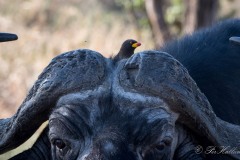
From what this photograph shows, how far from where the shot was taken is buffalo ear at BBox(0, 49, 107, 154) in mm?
4387

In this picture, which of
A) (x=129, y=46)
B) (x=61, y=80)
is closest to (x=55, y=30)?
(x=129, y=46)

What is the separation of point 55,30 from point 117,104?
12.1 meters

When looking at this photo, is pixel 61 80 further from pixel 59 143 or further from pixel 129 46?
pixel 129 46

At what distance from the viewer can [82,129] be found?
14.1 ft

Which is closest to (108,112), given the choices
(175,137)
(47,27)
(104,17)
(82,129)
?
(82,129)

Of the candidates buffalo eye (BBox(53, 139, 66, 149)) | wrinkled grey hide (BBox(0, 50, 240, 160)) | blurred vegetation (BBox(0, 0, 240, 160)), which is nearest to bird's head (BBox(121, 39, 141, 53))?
wrinkled grey hide (BBox(0, 50, 240, 160))

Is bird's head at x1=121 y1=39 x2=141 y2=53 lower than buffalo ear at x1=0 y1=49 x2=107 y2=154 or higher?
lower

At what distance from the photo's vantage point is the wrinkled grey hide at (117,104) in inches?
169

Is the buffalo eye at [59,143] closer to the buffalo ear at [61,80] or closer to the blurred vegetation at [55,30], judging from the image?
the buffalo ear at [61,80]

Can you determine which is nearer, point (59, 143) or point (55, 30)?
point (59, 143)

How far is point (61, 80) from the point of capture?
439 centimetres

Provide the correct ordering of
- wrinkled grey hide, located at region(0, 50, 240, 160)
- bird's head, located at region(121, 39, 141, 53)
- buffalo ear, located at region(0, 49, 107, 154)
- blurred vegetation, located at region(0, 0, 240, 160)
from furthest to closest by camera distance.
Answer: blurred vegetation, located at region(0, 0, 240, 160) < bird's head, located at region(121, 39, 141, 53) < buffalo ear, located at region(0, 49, 107, 154) < wrinkled grey hide, located at region(0, 50, 240, 160)

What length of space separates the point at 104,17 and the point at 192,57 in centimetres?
1253

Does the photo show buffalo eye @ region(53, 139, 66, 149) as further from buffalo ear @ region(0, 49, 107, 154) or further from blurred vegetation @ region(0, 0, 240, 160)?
blurred vegetation @ region(0, 0, 240, 160)
